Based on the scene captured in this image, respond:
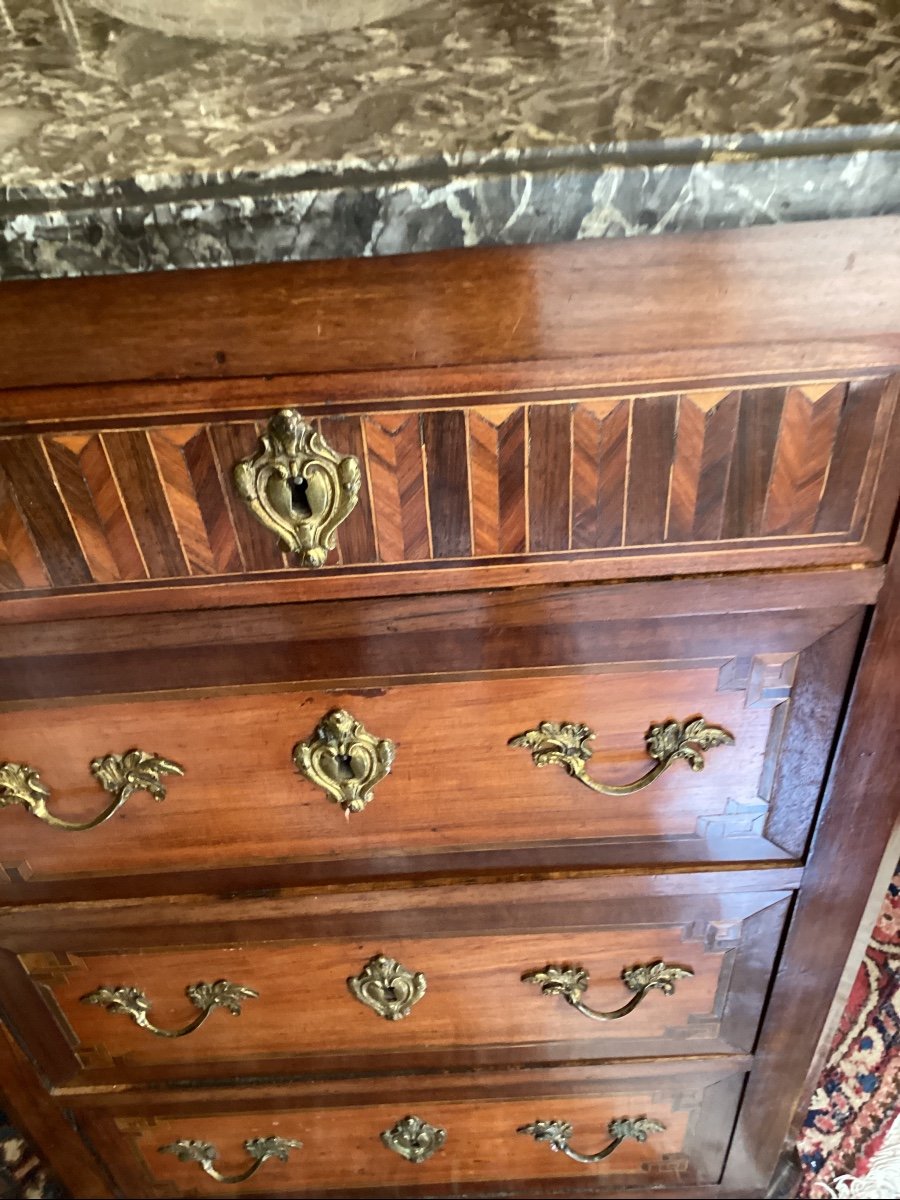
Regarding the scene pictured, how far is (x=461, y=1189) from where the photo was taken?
96cm

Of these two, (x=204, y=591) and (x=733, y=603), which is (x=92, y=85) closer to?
(x=204, y=591)

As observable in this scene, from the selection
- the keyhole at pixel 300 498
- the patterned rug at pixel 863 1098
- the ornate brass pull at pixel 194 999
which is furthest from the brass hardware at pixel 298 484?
the patterned rug at pixel 863 1098

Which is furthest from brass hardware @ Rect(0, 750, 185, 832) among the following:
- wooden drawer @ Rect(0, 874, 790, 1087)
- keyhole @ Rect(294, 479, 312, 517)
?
keyhole @ Rect(294, 479, 312, 517)

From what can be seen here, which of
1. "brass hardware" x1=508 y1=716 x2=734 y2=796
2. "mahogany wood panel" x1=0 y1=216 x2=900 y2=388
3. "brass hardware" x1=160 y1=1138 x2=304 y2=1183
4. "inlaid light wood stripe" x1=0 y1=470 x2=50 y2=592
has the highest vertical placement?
"mahogany wood panel" x1=0 y1=216 x2=900 y2=388

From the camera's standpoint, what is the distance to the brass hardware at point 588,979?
29.9 inches

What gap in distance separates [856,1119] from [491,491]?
96 centimetres

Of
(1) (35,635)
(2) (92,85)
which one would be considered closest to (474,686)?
(1) (35,635)

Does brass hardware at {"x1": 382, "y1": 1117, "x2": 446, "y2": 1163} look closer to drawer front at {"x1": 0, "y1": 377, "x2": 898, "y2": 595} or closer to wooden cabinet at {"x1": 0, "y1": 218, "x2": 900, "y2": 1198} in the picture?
wooden cabinet at {"x1": 0, "y1": 218, "x2": 900, "y2": 1198}

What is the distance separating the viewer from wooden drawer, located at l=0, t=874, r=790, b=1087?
720mm

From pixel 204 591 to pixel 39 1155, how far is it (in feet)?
2.17

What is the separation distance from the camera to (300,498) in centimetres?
51

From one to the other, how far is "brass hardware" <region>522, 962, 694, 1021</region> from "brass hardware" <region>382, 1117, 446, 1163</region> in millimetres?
215

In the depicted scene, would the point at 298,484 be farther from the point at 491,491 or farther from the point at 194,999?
the point at 194,999

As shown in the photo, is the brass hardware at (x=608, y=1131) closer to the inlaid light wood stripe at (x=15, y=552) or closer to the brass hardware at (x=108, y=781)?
the brass hardware at (x=108, y=781)
